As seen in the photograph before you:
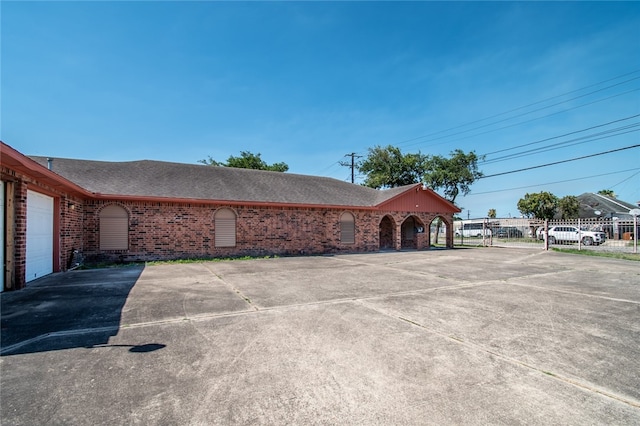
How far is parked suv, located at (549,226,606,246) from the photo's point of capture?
80.6 ft

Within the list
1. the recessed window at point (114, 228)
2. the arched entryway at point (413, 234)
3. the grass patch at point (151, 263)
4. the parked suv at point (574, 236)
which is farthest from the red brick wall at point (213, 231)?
the parked suv at point (574, 236)

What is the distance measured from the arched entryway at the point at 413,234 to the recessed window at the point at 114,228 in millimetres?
16234

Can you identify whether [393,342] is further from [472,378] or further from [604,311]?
[604,311]

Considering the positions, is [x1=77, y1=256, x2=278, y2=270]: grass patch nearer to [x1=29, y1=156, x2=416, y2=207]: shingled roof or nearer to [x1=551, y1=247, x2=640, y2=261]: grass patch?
[x1=29, y1=156, x2=416, y2=207]: shingled roof

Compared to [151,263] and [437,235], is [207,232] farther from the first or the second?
[437,235]

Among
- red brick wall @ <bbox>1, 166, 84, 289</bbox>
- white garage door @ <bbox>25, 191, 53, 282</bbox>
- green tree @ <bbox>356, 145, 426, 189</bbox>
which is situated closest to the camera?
red brick wall @ <bbox>1, 166, 84, 289</bbox>

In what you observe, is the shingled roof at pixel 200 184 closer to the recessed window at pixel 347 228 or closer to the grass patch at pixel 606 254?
the recessed window at pixel 347 228

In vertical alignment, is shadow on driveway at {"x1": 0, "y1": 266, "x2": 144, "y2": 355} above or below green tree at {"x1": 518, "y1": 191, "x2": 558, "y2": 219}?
below

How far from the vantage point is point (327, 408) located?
8.52 feet

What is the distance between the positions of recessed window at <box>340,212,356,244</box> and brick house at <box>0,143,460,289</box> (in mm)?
57

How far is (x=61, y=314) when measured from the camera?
515 cm

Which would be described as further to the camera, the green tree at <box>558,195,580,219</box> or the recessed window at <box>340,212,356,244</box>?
the green tree at <box>558,195,580,219</box>

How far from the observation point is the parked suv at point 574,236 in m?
24.6

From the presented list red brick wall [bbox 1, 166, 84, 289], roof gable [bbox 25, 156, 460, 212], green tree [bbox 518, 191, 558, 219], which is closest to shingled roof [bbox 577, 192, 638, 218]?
green tree [bbox 518, 191, 558, 219]
